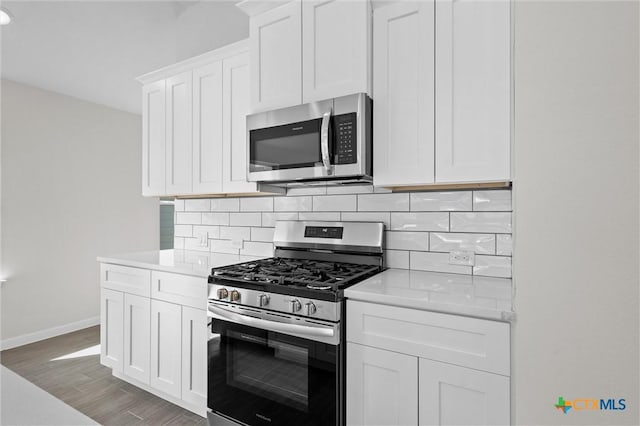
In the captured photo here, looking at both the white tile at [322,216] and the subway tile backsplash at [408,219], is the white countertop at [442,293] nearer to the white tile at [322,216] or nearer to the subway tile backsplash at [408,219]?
the subway tile backsplash at [408,219]

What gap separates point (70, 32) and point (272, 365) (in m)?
2.86

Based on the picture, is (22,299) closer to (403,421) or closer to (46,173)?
(46,173)

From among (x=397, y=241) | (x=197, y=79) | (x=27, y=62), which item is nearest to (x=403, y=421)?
(x=397, y=241)

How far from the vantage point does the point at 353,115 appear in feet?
5.86

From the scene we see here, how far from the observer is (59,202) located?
3.91m

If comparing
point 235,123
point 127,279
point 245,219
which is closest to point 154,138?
point 235,123

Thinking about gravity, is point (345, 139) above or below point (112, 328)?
above

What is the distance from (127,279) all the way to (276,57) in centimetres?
184

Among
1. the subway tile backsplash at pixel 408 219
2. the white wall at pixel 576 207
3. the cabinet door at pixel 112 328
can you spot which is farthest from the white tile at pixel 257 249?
Result: the white wall at pixel 576 207

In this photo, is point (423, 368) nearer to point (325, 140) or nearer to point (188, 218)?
point (325, 140)

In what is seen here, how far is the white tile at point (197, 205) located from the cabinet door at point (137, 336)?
846 mm

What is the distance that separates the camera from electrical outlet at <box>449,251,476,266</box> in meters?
1.84

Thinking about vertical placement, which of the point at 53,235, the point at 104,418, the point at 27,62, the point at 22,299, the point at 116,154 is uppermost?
the point at 27,62

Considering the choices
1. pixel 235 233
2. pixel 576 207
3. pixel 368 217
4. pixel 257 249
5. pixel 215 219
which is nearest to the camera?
pixel 576 207
